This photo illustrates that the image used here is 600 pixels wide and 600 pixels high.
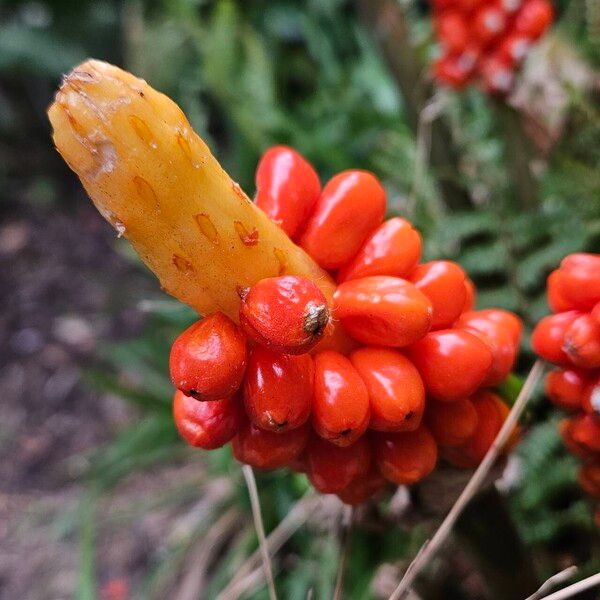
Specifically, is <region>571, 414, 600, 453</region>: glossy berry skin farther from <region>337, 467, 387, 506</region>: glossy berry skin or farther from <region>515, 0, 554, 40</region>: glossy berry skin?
<region>515, 0, 554, 40</region>: glossy berry skin

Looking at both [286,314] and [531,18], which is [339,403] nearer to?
[286,314]

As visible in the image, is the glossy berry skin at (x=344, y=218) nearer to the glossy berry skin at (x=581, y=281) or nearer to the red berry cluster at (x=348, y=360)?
the red berry cluster at (x=348, y=360)

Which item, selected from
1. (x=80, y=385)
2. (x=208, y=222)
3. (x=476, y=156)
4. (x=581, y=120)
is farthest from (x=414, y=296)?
(x=80, y=385)

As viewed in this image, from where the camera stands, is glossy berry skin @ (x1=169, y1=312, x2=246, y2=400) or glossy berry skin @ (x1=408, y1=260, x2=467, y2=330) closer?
glossy berry skin @ (x1=169, y1=312, x2=246, y2=400)

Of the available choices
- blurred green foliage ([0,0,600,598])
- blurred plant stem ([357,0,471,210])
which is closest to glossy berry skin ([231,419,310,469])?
blurred green foliage ([0,0,600,598])

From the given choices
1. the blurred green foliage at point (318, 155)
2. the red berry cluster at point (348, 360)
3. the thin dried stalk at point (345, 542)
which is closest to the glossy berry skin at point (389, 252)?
the red berry cluster at point (348, 360)

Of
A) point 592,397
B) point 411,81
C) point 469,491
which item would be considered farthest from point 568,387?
point 411,81
